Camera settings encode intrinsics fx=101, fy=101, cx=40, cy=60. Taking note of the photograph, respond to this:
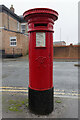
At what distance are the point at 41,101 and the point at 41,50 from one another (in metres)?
1.15

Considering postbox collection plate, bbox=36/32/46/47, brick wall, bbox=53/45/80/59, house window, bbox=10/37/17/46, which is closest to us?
postbox collection plate, bbox=36/32/46/47

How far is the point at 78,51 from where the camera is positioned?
15773 mm

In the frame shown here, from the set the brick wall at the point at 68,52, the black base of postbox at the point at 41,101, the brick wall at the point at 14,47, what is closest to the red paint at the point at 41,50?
the black base of postbox at the point at 41,101

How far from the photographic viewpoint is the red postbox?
2.09m

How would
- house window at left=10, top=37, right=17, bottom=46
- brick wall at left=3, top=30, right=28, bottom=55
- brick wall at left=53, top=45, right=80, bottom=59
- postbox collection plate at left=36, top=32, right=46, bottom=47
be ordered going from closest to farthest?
1. postbox collection plate at left=36, top=32, right=46, bottom=47
2. brick wall at left=53, top=45, right=80, bottom=59
3. brick wall at left=3, top=30, right=28, bottom=55
4. house window at left=10, top=37, right=17, bottom=46

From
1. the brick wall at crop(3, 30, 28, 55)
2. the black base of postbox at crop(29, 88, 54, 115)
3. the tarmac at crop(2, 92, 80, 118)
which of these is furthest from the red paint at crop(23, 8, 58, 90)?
the brick wall at crop(3, 30, 28, 55)

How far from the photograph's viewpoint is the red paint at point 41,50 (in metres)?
2.08

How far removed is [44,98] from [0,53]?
58.7 ft

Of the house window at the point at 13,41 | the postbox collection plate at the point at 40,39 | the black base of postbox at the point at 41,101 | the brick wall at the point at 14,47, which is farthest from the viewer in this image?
the house window at the point at 13,41

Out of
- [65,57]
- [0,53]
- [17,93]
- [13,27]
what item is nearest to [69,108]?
[17,93]

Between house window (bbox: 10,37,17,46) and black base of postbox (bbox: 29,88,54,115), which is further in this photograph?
house window (bbox: 10,37,17,46)

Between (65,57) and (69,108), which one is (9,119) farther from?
(65,57)

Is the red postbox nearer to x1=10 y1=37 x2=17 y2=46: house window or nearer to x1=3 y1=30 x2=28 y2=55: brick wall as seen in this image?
x1=3 y1=30 x2=28 y2=55: brick wall

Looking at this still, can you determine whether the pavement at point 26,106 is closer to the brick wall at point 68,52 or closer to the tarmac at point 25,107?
the tarmac at point 25,107
